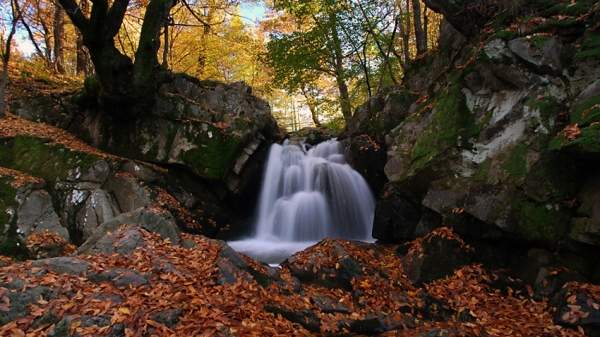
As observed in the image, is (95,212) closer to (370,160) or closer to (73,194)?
(73,194)

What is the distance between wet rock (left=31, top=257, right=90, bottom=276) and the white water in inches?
205

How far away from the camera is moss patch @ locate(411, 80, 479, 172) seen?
7344mm

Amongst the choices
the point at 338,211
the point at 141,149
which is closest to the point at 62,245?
the point at 141,149

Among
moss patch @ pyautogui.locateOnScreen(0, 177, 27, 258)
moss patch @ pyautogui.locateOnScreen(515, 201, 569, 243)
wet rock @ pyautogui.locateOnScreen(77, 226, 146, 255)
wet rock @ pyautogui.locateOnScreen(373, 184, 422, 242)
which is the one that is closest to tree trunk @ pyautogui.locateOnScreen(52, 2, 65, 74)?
moss patch @ pyautogui.locateOnScreen(0, 177, 27, 258)

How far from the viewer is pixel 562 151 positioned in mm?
5805

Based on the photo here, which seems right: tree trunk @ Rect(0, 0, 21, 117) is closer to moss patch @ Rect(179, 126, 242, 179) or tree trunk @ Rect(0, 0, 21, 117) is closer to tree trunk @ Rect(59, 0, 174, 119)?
tree trunk @ Rect(59, 0, 174, 119)

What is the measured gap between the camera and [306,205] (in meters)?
11.5

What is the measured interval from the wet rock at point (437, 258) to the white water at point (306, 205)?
320 centimetres

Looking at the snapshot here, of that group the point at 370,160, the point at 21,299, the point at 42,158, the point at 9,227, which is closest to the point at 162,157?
the point at 42,158

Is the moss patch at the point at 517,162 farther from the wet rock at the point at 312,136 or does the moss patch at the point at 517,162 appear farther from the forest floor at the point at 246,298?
the wet rock at the point at 312,136

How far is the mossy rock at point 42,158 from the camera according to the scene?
9156mm

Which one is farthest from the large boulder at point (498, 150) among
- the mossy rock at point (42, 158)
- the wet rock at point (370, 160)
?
the mossy rock at point (42, 158)

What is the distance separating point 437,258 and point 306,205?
5127 mm

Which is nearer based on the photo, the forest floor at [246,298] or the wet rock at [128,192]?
the forest floor at [246,298]
